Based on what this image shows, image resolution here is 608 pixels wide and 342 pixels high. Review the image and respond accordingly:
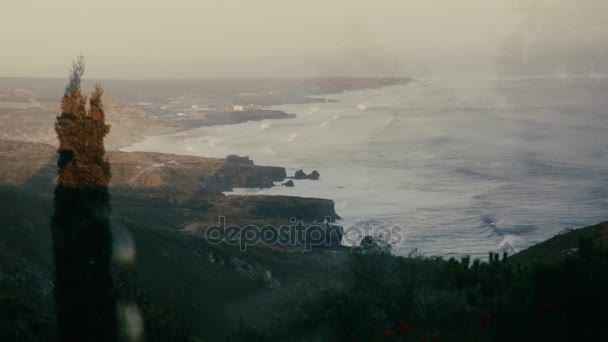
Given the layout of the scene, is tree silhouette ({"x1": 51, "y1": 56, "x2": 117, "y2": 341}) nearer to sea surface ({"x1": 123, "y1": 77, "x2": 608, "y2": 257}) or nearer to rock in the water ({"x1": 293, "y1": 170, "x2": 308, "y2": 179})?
sea surface ({"x1": 123, "y1": 77, "x2": 608, "y2": 257})

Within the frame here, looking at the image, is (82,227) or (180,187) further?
(180,187)

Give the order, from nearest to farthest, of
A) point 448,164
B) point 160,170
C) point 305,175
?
point 160,170 → point 305,175 → point 448,164

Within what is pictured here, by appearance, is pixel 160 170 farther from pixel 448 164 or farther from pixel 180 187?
pixel 448 164

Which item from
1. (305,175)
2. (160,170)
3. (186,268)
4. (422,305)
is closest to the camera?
(422,305)

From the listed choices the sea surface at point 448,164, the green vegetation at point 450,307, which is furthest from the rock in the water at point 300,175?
the green vegetation at point 450,307

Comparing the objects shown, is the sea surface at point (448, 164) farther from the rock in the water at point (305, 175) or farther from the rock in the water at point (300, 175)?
the rock in the water at point (300, 175)

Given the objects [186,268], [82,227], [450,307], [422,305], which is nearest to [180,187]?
[186,268]

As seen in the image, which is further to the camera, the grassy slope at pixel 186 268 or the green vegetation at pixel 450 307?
the grassy slope at pixel 186 268

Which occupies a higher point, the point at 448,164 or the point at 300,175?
the point at 448,164
